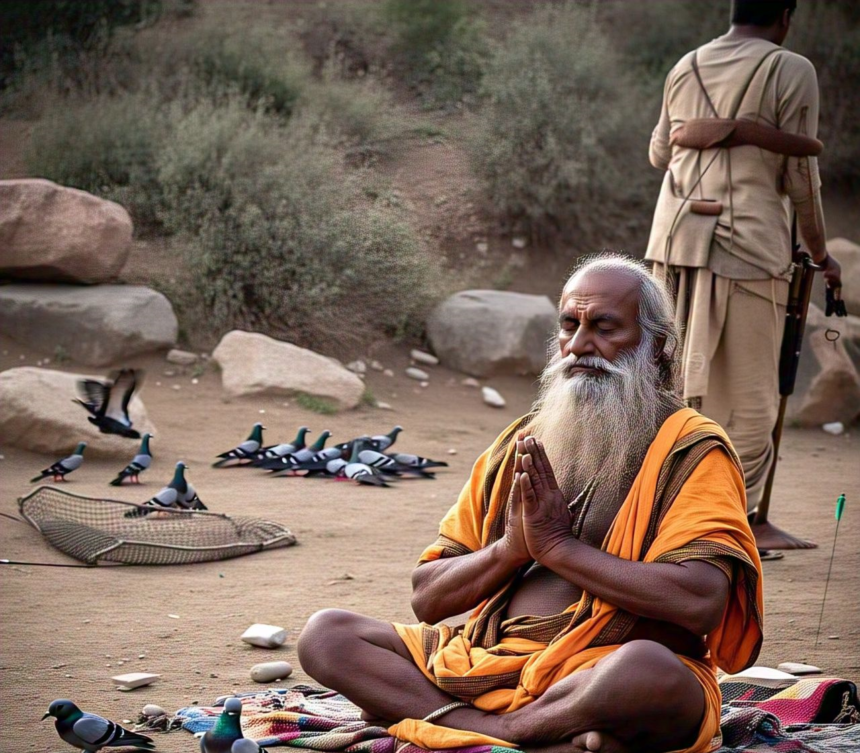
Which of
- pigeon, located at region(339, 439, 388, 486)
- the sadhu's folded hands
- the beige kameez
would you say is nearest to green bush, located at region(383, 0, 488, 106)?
pigeon, located at region(339, 439, 388, 486)

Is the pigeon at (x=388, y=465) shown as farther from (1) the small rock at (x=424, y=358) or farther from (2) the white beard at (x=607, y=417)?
(2) the white beard at (x=607, y=417)

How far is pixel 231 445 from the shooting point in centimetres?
829

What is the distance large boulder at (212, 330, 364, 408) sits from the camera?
30.8 feet

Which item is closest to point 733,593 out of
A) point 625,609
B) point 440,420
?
Answer: point 625,609

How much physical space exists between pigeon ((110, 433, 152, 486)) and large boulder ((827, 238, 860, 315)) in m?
8.69

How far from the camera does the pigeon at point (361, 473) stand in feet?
24.1

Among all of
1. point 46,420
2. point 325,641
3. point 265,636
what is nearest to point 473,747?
point 325,641

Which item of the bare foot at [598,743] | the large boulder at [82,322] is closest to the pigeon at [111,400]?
the large boulder at [82,322]

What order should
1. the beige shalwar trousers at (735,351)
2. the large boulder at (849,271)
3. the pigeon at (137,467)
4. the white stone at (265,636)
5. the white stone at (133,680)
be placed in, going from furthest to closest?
1. the large boulder at (849,271)
2. the pigeon at (137,467)
3. the beige shalwar trousers at (735,351)
4. the white stone at (265,636)
5. the white stone at (133,680)

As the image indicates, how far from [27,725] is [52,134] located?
10175mm

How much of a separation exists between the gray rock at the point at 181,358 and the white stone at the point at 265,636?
5.80 m

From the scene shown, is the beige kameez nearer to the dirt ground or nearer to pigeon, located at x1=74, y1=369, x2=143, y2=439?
the dirt ground

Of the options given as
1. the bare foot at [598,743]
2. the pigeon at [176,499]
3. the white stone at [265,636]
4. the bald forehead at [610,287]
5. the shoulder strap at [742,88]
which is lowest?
the pigeon at [176,499]

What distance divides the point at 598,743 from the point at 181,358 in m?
7.65
